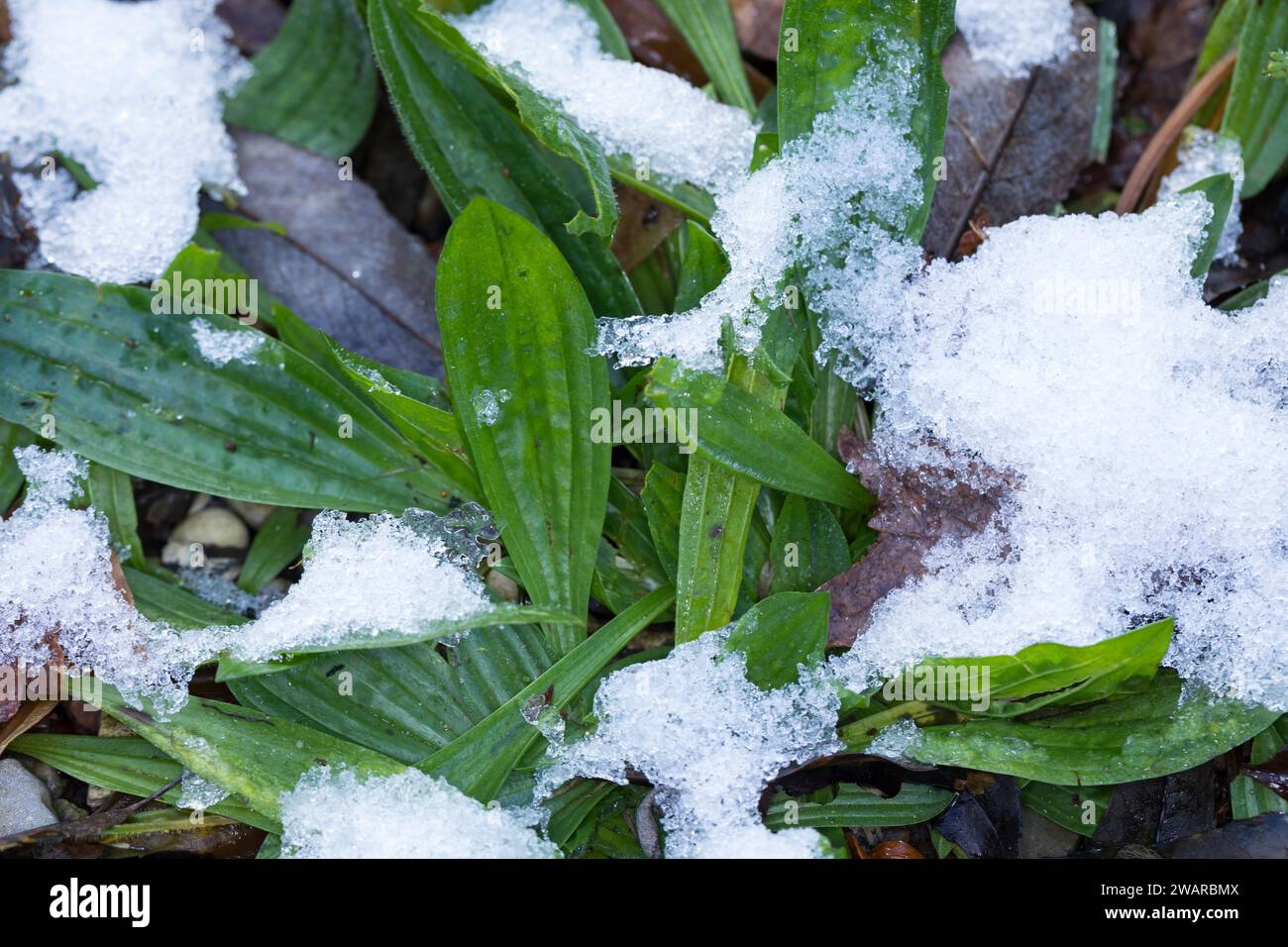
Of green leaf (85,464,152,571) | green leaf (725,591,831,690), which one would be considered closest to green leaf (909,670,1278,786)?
green leaf (725,591,831,690)

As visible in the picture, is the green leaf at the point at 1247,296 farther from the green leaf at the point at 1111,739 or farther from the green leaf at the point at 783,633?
the green leaf at the point at 783,633

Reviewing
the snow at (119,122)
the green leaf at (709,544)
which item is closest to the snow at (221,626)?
the green leaf at (709,544)

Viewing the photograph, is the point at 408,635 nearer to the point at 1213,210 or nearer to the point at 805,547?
the point at 805,547

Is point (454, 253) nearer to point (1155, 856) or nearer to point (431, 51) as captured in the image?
point (431, 51)

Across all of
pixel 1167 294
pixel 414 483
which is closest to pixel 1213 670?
pixel 1167 294

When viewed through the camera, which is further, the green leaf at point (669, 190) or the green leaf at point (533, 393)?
the green leaf at point (669, 190)

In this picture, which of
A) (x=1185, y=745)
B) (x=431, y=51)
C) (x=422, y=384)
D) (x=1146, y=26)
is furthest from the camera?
(x=1146, y=26)
